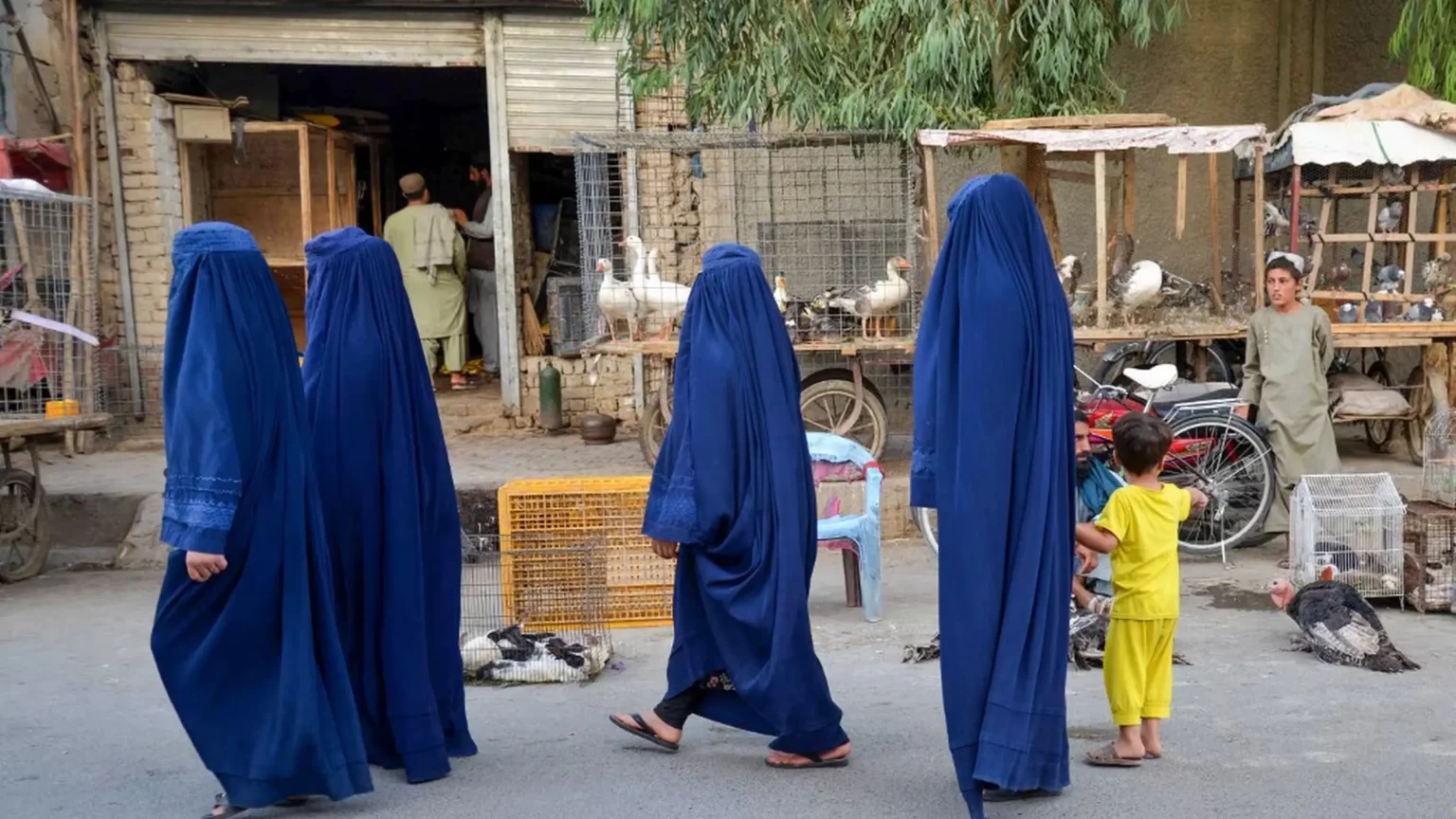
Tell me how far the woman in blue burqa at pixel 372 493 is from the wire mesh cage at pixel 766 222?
4400mm

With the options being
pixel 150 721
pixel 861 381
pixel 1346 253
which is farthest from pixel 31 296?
pixel 1346 253

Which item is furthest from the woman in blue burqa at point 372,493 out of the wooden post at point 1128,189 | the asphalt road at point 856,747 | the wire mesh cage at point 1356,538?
the wooden post at point 1128,189

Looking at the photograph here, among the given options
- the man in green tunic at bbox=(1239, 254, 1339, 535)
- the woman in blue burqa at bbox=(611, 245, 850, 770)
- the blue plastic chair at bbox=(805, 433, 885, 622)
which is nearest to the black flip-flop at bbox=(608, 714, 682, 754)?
the woman in blue burqa at bbox=(611, 245, 850, 770)

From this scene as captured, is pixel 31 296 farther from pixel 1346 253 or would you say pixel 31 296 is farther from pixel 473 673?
pixel 1346 253

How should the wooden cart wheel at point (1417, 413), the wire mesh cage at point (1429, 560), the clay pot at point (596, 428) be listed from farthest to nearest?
the clay pot at point (596, 428) → the wooden cart wheel at point (1417, 413) → the wire mesh cage at point (1429, 560)

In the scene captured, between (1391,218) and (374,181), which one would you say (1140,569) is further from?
(374,181)

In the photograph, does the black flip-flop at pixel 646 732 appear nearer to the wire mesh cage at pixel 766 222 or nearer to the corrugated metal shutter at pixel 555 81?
the wire mesh cage at pixel 766 222

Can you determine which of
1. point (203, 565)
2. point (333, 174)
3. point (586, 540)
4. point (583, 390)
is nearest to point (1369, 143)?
point (586, 540)

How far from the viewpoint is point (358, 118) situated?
12602 mm

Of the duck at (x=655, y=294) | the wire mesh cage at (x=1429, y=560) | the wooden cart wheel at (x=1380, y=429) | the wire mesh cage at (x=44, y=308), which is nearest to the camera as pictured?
the wire mesh cage at (x=1429, y=560)

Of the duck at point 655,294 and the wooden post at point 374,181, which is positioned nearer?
the duck at point 655,294

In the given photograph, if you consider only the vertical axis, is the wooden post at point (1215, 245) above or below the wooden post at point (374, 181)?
below

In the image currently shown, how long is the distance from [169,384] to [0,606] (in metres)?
4.30

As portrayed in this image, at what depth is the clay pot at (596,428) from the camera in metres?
10.7
